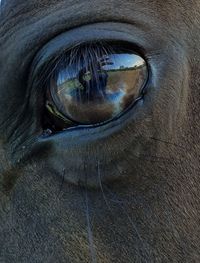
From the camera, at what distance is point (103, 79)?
7.07 ft

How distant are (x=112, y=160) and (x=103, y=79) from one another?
285 mm

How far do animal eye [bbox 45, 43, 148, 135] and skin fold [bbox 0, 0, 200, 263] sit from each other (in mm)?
39

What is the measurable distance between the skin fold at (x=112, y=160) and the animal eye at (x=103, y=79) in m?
0.04

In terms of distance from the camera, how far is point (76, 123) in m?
2.19

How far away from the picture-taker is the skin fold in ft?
6.94

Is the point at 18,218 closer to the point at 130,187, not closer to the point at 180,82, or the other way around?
the point at 130,187

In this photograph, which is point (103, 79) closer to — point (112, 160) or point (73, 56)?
point (73, 56)

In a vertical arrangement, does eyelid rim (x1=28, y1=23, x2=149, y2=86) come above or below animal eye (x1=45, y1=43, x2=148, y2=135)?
above

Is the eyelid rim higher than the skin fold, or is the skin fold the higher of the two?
the eyelid rim

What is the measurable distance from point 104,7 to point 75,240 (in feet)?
2.70

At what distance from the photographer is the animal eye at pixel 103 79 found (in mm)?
2145

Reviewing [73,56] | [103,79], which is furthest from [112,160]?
[73,56]

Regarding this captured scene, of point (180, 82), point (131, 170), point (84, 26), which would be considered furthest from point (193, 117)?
point (84, 26)

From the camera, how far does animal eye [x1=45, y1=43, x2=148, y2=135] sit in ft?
7.04
